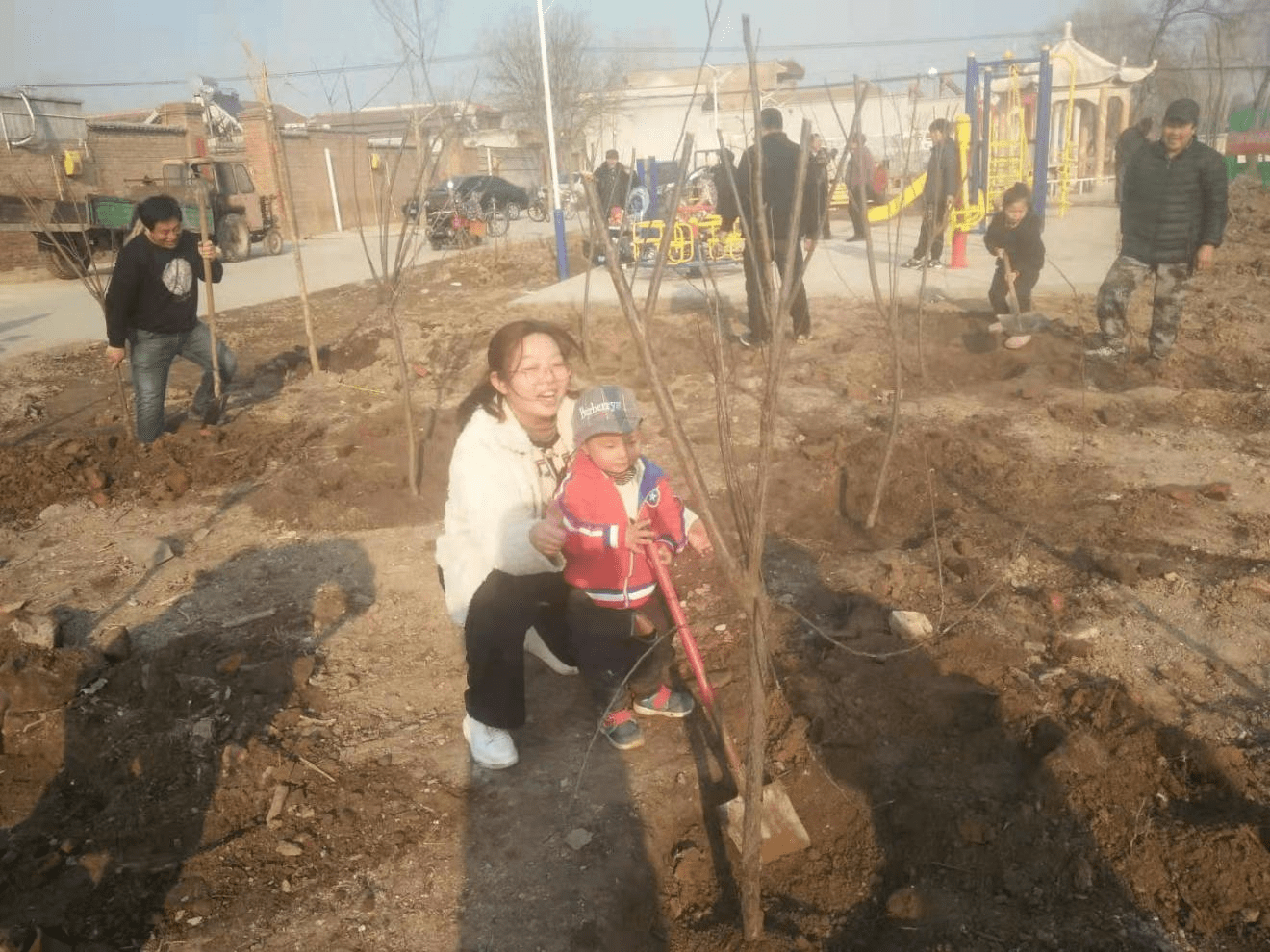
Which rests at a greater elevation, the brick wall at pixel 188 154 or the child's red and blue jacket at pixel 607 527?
the brick wall at pixel 188 154

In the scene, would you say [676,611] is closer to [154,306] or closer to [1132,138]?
[154,306]

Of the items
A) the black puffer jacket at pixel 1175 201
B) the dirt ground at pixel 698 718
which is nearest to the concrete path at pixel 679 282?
the black puffer jacket at pixel 1175 201

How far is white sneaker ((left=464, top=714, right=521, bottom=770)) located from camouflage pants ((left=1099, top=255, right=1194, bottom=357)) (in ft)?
17.5

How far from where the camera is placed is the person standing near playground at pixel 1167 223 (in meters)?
6.04

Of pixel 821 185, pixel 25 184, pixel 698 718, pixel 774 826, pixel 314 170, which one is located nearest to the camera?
pixel 774 826

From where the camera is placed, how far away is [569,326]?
8539 millimetres

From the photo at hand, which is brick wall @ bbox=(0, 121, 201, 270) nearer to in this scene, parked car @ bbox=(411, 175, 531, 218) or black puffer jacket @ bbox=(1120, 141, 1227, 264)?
parked car @ bbox=(411, 175, 531, 218)

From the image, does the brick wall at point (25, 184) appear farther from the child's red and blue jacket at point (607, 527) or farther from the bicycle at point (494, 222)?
the child's red and blue jacket at point (607, 527)

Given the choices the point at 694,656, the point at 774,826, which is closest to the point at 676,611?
the point at 694,656

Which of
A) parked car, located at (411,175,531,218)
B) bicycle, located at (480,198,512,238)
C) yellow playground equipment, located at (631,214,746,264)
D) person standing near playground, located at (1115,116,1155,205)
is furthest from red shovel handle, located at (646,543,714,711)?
parked car, located at (411,175,531,218)

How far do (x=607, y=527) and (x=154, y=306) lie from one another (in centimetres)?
446

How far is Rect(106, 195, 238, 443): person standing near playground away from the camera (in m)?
5.69

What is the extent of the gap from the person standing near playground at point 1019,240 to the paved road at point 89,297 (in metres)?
9.25

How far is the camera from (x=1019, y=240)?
24.5 ft
